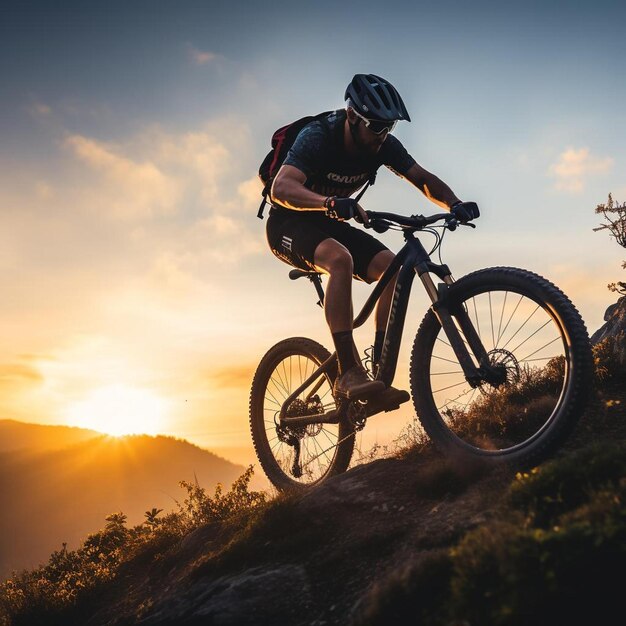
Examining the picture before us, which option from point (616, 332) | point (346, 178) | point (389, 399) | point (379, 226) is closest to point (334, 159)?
point (346, 178)

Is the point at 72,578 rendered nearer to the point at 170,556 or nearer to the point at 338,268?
the point at 170,556

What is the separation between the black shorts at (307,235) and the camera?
5534 millimetres

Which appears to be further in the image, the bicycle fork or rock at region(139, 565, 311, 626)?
the bicycle fork

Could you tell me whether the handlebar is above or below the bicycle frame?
above

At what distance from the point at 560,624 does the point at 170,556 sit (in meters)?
4.30

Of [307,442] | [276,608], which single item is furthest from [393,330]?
[276,608]

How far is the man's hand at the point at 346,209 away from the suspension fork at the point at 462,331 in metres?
0.74

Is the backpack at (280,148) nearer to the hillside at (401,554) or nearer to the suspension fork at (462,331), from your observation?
the suspension fork at (462,331)

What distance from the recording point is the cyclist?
493cm

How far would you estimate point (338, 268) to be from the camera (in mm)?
5102

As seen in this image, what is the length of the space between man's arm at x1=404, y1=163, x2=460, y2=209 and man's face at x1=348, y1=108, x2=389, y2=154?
59 cm

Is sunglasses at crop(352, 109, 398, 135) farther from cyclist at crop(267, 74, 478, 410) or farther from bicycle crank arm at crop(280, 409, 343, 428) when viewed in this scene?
bicycle crank arm at crop(280, 409, 343, 428)

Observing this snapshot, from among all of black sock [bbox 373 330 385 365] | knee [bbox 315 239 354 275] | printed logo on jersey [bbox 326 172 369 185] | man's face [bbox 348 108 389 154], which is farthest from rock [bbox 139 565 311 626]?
man's face [bbox 348 108 389 154]

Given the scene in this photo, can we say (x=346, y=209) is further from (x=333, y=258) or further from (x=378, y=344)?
(x=378, y=344)
